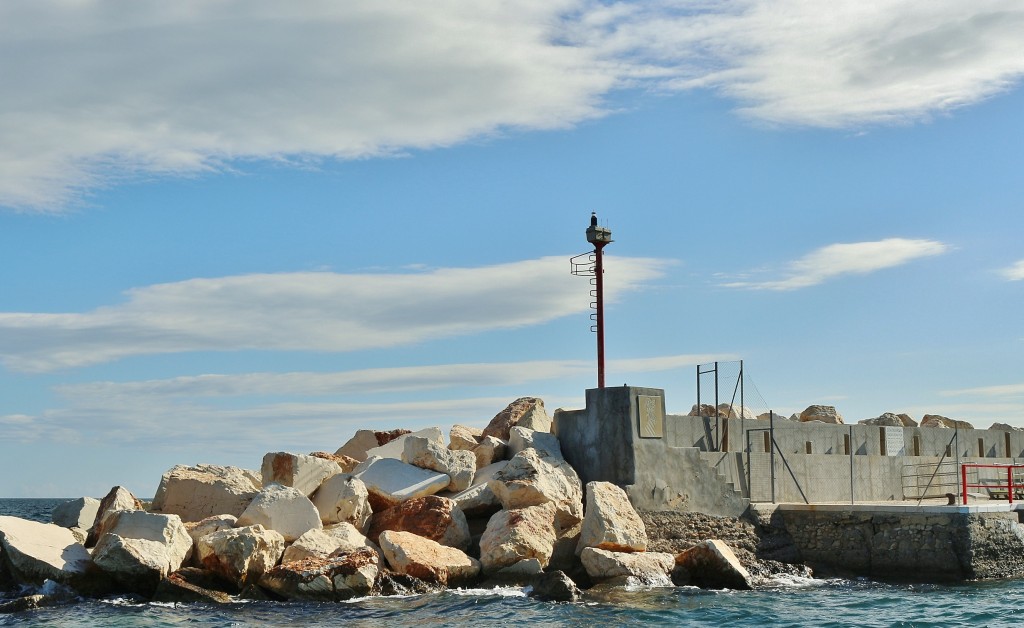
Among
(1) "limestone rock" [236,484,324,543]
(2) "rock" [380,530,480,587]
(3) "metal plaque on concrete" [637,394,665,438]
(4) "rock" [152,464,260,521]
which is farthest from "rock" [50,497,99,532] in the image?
(3) "metal plaque on concrete" [637,394,665,438]

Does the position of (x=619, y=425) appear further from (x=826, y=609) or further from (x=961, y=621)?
(x=961, y=621)

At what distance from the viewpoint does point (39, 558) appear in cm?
1505

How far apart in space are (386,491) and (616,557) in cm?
380

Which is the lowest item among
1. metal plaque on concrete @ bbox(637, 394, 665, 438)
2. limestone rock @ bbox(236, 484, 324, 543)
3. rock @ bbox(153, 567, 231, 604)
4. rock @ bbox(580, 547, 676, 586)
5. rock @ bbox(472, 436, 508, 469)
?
rock @ bbox(153, 567, 231, 604)

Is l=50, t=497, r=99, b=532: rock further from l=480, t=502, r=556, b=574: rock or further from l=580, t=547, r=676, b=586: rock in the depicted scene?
l=580, t=547, r=676, b=586: rock

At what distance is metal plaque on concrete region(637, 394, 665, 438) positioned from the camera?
59.3 feet

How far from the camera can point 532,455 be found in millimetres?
17359

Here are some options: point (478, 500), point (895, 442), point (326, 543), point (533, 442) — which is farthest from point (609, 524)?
point (895, 442)

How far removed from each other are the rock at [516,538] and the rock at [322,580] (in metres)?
1.81

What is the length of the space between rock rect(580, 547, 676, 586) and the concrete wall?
1603mm

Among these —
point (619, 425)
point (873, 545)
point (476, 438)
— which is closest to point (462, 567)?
point (619, 425)

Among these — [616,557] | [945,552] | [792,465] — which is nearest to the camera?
[616,557]

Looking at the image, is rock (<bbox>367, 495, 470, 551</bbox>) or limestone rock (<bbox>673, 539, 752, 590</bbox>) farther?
rock (<bbox>367, 495, 470, 551</bbox>)

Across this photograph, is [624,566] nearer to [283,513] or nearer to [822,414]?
[283,513]
